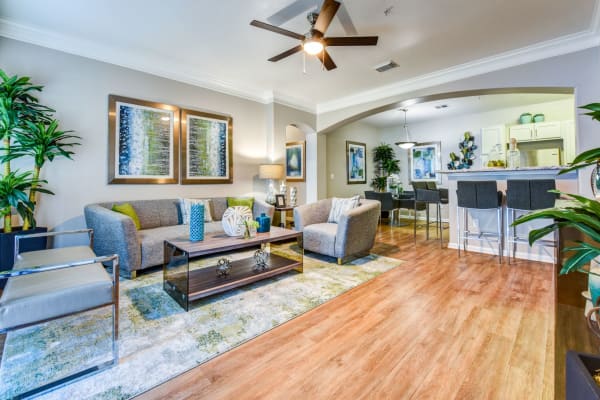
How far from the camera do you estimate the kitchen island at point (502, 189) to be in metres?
3.34

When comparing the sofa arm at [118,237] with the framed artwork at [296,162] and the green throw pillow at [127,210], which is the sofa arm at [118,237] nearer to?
the green throw pillow at [127,210]

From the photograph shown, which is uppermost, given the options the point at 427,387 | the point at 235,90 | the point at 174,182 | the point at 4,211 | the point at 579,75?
the point at 235,90

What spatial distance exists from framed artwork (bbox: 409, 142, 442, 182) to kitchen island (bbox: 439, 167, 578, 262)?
316 centimetres

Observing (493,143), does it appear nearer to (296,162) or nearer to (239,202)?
(296,162)

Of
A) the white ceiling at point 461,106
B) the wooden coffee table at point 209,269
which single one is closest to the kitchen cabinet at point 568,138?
the white ceiling at point 461,106

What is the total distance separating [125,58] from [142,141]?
1073mm

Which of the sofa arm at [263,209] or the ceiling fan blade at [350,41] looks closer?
the ceiling fan blade at [350,41]

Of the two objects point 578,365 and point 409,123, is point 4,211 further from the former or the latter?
point 409,123

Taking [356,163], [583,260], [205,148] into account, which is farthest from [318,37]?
[356,163]

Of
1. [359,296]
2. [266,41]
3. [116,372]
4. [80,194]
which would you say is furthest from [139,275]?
[266,41]

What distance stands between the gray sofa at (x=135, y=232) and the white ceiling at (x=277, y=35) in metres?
1.94

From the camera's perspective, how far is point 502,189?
381 cm

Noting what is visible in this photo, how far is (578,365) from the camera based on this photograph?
1.96ft

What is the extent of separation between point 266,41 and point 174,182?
2.35 metres
